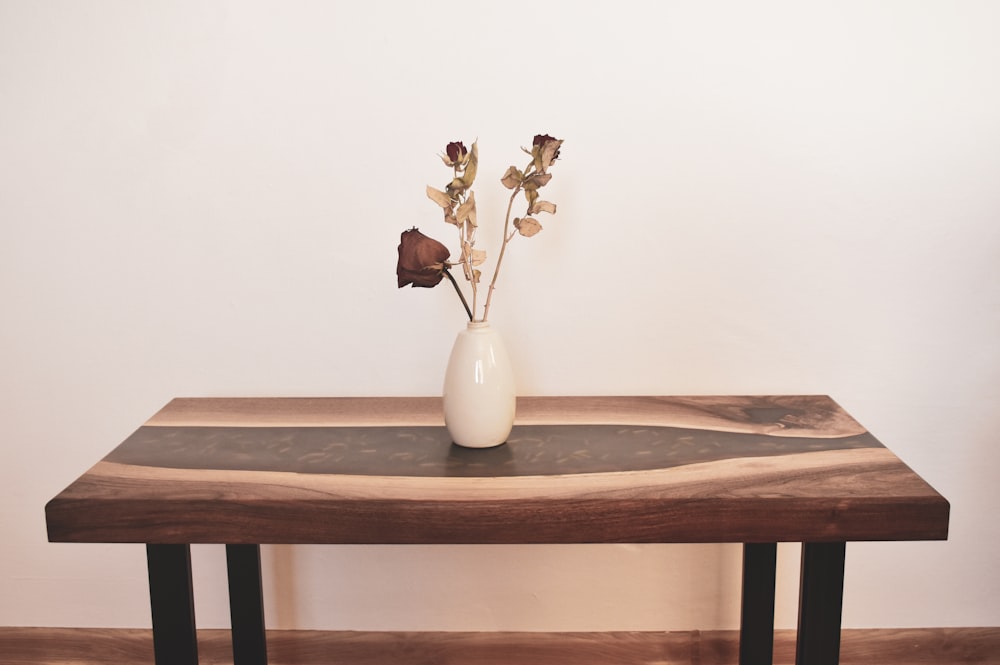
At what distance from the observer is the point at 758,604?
1521 millimetres

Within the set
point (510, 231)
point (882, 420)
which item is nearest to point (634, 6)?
point (510, 231)

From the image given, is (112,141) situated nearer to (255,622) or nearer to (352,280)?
(352,280)

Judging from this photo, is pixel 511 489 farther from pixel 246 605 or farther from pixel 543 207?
pixel 246 605

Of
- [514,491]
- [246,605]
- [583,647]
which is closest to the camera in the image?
[514,491]

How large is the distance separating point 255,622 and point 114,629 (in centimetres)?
41

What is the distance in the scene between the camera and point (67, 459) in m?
1.67

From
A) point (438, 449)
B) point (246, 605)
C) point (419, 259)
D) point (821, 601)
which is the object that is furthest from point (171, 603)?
point (821, 601)

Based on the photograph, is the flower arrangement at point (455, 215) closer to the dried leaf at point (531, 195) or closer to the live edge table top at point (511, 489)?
the dried leaf at point (531, 195)

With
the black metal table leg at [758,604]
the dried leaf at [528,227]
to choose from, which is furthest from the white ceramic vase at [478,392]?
the black metal table leg at [758,604]

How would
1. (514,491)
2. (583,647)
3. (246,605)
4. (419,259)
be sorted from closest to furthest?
(514,491), (419,259), (246,605), (583,647)

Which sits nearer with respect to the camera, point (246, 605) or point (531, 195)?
point (531, 195)

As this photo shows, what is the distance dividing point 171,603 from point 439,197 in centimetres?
69

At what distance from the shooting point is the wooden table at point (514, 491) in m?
1.09

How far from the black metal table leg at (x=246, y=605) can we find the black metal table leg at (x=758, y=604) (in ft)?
2.80
